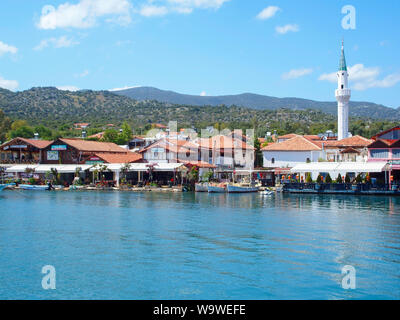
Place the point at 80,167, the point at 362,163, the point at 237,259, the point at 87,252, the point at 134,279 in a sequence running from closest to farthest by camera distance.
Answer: the point at 134,279
the point at 237,259
the point at 87,252
the point at 362,163
the point at 80,167

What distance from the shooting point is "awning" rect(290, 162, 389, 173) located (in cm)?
5051

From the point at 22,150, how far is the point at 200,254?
57747mm

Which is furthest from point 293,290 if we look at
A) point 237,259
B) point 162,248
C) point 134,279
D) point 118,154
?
point 118,154

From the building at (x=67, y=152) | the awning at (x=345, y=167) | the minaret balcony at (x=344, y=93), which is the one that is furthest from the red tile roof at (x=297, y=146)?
the building at (x=67, y=152)

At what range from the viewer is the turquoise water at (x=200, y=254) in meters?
13.9

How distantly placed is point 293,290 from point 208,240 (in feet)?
25.2

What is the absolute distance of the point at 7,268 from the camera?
16.3 meters

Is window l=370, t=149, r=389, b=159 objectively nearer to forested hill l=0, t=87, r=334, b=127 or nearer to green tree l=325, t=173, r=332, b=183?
green tree l=325, t=173, r=332, b=183

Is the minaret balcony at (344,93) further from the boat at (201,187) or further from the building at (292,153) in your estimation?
the boat at (201,187)

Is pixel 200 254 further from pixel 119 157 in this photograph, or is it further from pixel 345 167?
pixel 119 157

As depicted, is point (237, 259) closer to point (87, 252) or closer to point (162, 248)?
point (162, 248)

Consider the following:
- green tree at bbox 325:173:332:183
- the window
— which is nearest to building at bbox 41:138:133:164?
green tree at bbox 325:173:332:183

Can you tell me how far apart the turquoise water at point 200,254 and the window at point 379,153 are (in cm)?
2446
